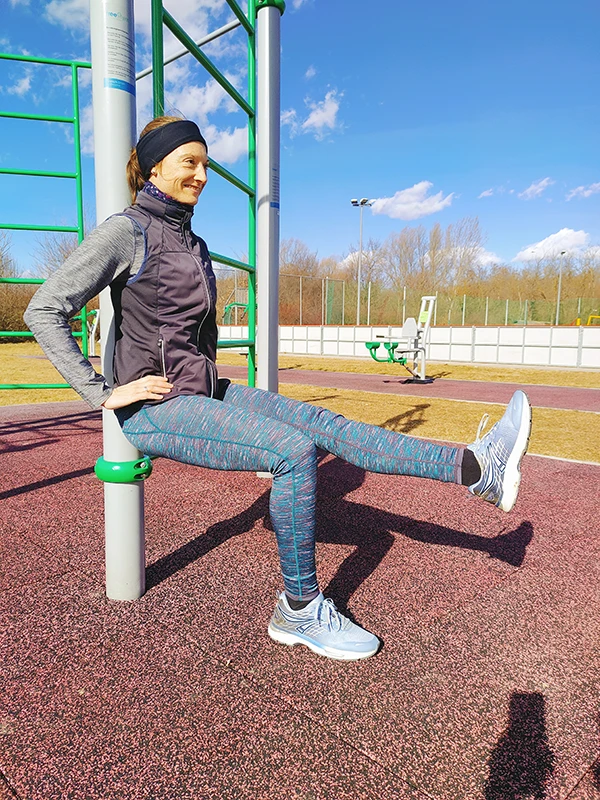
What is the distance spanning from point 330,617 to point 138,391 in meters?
0.78

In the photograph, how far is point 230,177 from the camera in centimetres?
268

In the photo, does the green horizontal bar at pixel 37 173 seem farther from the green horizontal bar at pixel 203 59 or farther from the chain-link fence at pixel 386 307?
the chain-link fence at pixel 386 307

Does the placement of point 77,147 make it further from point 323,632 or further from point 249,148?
point 323,632

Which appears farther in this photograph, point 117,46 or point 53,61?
point 53,61

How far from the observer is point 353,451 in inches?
58.7

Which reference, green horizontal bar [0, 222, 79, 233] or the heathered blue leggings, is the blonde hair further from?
green horizontal bar [0, 222, 79, 233]

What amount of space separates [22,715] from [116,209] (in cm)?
131

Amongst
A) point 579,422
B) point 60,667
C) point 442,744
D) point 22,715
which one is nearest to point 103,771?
point 22,715

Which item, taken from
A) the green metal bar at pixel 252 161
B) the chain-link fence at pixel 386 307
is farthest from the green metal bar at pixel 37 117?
the chain-link fence at pixel 386 307

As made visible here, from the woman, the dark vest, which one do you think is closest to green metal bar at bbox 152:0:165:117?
the woman

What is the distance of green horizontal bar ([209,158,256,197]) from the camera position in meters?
2.42

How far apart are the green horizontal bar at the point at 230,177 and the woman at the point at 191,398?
0.88 m

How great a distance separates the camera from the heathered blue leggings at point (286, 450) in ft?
4.54

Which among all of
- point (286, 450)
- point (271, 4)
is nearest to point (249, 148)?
point (271, 4)
